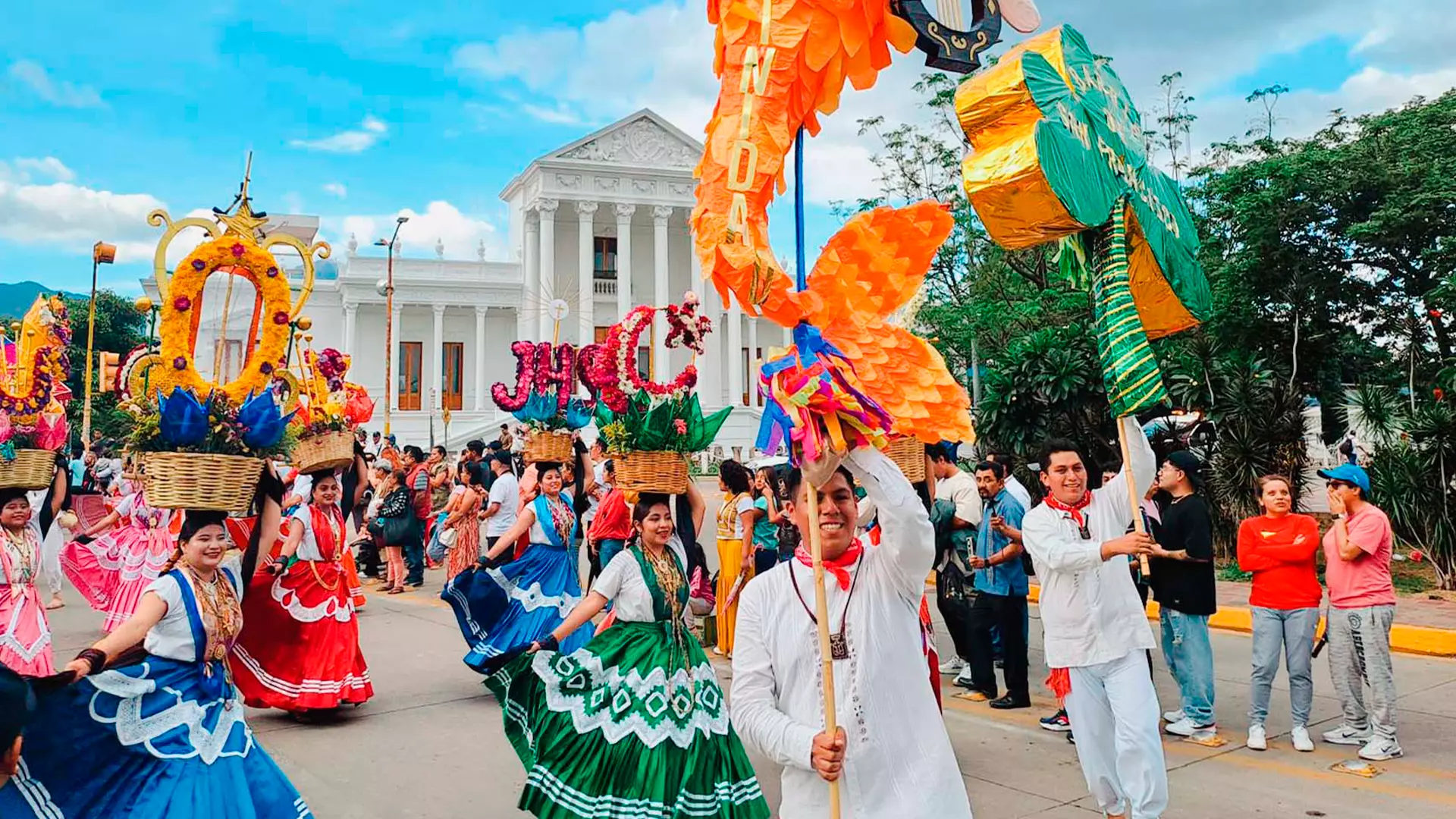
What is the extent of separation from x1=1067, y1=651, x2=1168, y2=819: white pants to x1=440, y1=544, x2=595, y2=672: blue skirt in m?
3.52

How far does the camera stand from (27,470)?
6.48 meters

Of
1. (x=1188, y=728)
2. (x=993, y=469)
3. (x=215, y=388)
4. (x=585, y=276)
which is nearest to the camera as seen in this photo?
(x=215, y=388)

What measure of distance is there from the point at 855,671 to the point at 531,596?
4.46 m

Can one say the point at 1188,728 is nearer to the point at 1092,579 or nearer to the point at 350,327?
the point at 1092,579

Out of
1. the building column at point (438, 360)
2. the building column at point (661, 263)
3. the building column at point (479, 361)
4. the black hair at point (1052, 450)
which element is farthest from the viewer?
the building column at point (479, 361)

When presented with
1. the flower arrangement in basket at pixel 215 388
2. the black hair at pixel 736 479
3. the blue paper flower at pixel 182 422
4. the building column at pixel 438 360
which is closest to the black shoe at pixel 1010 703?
the black hair at pixel 736 479

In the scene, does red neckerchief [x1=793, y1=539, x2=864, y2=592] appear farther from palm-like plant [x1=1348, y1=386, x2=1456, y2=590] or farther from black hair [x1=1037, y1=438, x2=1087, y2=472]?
palm-like plant [x1=1348, y1=386, x2=1456, y2=590]

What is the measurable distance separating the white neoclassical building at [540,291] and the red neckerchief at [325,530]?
3068cm

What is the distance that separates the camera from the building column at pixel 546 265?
39.0m

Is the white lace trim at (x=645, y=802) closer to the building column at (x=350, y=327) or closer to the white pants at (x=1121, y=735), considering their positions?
the white pants at (x=1121, y=735)

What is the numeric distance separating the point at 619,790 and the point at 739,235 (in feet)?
8.23

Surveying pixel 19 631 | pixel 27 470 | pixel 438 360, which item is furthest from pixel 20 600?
pixel 438 360

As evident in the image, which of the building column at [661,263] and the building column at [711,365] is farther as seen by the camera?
the building column at [711,365]

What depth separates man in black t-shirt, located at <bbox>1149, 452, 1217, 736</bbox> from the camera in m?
5.82
